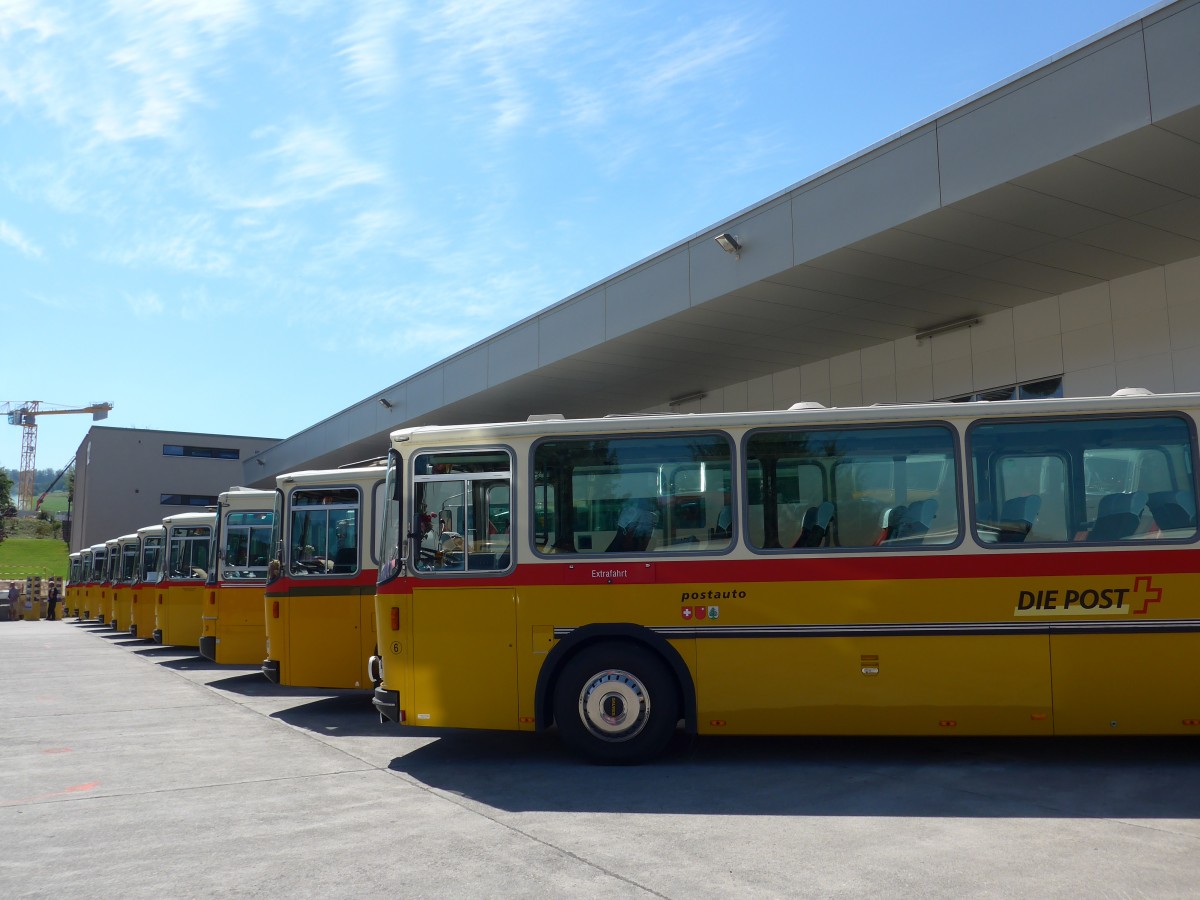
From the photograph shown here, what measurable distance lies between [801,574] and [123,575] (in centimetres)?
2348

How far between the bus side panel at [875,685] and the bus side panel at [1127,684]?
174 millimetres

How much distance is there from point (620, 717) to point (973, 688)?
2.72m

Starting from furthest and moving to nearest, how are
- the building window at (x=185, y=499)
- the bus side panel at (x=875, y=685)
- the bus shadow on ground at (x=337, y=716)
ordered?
the building window at (x=185, y=499), the bus shadow on ground at (x=337, y=716), the bus side panel at (x=875, y=685)

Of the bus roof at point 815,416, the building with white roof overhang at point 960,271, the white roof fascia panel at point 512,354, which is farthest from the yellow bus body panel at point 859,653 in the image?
the white roof fascia panel at point 512,354

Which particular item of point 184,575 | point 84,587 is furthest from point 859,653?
point 84,587

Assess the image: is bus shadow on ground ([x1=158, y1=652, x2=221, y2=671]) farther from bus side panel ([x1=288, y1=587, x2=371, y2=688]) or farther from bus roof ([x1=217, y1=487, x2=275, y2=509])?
bus side panel ([x1=288, y1=587, x2=371, y2=688])

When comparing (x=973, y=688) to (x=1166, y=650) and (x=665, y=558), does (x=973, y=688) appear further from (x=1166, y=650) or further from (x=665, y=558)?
(x=665, y=558)

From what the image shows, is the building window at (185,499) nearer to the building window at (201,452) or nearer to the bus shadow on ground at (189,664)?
the building window at (201,452)

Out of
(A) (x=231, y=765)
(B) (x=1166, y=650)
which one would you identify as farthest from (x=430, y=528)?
(B) (x=1166, y=650)

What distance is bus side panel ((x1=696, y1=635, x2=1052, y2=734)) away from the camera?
7805 millimetres

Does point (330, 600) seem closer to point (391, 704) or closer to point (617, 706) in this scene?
point (391, 704)

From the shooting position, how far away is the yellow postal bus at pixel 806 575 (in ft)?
25.6

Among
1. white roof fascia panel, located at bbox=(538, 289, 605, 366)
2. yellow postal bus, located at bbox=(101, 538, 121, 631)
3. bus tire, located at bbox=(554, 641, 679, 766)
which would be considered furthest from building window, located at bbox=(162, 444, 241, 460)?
bus tire, located at bbox=(554, 641, 679, 766)

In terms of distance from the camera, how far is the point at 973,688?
7.83 meters
